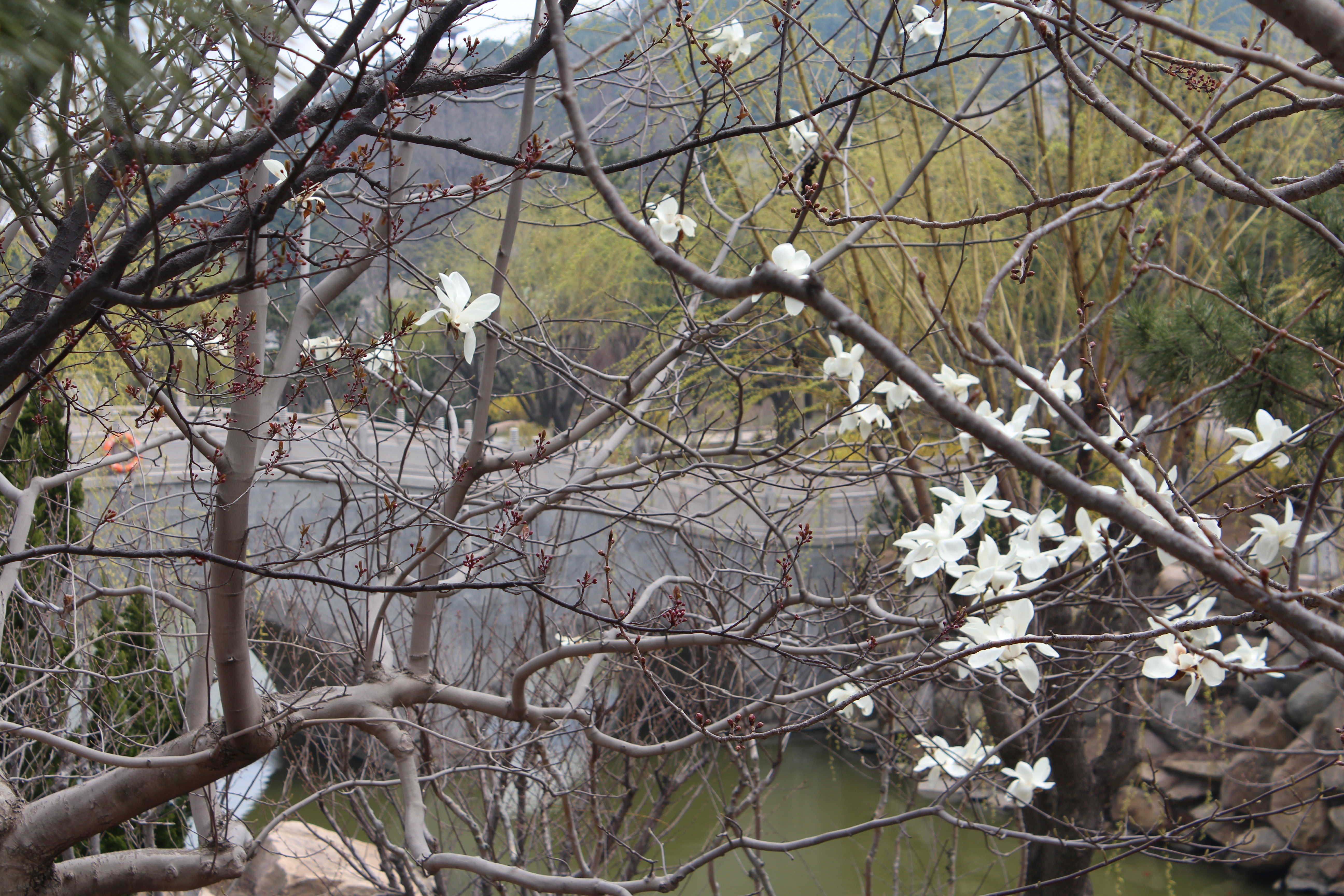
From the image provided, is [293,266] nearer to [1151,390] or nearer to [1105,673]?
[1105,673]

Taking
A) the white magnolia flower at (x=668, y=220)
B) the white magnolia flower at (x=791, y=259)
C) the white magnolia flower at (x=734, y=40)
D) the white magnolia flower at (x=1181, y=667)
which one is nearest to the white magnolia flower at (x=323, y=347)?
the white magnolia flower at (x=668, y=220)

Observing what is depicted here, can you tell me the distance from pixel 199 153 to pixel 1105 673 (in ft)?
8.01

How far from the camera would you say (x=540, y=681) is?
4035 millimetres

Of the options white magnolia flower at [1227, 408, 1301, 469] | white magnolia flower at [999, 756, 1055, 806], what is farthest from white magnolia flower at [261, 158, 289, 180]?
white magnolia flower at [999, 756, 1055, 806]

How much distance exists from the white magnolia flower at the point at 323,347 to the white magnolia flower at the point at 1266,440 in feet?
5.25

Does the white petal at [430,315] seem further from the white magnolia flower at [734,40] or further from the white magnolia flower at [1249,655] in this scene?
the white magnolia flower at [1249,655]

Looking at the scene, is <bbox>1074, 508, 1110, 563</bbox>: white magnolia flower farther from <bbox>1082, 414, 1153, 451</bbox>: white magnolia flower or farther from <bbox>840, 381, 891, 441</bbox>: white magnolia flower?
<bbox>840, 381, 891, 441</bbox>: white magnolia flower

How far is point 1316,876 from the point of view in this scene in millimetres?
6227

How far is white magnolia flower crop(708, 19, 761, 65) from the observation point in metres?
2.52

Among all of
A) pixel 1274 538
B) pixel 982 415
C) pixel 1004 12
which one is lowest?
pixel 1274 538

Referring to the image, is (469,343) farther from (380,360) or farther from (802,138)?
(802,138)

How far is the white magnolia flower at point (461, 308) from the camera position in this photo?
1721mm

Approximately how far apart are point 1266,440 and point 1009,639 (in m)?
0.52

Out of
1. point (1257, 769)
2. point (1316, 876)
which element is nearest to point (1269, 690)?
point (1257, 769)
